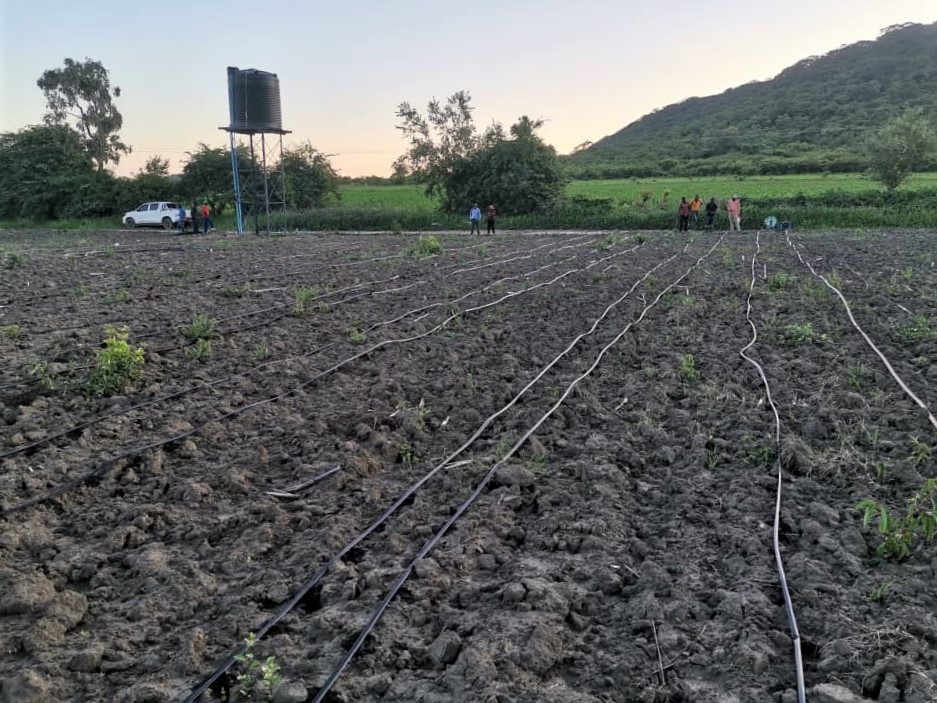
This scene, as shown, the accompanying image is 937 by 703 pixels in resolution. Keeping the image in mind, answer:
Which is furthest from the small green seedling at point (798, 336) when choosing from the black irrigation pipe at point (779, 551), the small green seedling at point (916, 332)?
the small green seedling at point (916, 332)

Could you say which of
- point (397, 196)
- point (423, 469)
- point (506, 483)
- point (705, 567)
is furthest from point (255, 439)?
point (397, 196)

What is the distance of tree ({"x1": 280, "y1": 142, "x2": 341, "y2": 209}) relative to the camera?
128 ft

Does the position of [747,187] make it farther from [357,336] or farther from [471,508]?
[471,508]

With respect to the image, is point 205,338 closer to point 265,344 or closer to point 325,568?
point 265,344

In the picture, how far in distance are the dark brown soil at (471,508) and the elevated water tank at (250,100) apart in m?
19.9

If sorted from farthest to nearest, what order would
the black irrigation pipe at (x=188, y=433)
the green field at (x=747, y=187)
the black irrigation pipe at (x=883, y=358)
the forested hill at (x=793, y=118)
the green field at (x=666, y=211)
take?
the forested hill at (x=793, y=118)
the green field at (x=747, y=187)
the green field at (x=666, y=211)
the black irrigation pipe at (x=883, y=358)
the black irrigation pipe at (x=188, y=433)

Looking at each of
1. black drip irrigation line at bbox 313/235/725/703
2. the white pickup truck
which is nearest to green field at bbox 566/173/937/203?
the white pickup truck

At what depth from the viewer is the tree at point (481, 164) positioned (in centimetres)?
3397

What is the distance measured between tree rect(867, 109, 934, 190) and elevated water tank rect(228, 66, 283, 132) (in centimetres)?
2755

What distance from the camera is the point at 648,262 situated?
1537cm

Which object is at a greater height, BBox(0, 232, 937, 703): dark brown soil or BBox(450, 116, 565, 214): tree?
BBox(450, 116, 565, 214): tree

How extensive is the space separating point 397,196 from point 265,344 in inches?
1591

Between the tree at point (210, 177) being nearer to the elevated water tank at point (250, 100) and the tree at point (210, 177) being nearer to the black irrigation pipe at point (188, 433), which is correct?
the elevated water tank at point (250, 100)

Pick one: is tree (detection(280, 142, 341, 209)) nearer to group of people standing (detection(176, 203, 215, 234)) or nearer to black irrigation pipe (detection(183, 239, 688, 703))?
group of people standing (detection(176, 203, 215, 234))
